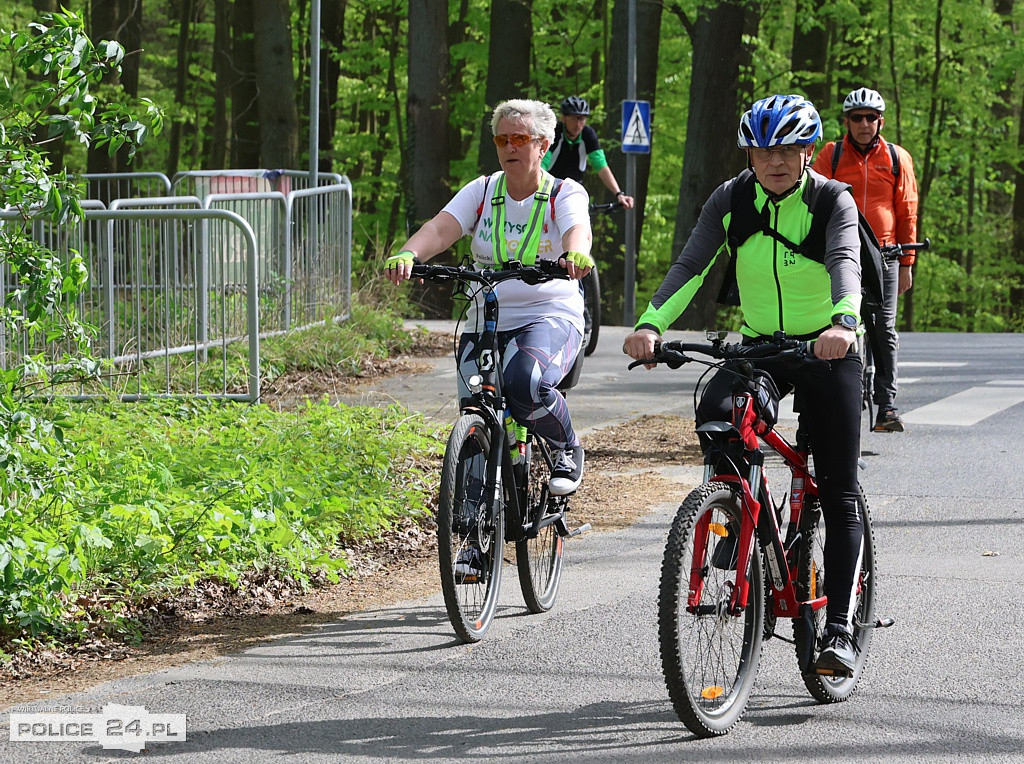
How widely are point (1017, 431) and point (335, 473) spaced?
5.61 meters

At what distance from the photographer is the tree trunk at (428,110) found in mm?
23938

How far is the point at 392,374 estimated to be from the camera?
43.6 feet

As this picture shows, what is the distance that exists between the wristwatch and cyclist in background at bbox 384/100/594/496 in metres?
1.64

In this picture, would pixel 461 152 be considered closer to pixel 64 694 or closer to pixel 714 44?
pixel 714 44

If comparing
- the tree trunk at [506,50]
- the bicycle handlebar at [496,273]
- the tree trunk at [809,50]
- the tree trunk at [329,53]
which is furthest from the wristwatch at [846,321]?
the tree trunk at [329,53]

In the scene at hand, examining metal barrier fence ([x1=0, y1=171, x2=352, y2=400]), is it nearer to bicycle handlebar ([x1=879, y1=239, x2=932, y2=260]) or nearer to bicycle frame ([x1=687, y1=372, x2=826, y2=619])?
bicycle handlebar ([x1=879, y1=239, x2=932, y2=260])

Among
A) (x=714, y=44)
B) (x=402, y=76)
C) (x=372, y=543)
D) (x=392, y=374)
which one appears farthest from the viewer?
(x=402, y=76)

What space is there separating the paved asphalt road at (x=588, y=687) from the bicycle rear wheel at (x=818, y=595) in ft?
0.22

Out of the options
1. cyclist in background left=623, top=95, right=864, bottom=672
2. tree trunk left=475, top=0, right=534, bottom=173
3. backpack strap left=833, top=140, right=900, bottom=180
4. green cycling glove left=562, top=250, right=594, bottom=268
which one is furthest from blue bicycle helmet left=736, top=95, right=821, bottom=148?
tree trunk left=475, top=0, right=534, bottom=173

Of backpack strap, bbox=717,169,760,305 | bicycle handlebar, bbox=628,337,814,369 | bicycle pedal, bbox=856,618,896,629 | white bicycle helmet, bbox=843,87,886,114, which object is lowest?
bicycle pedal, bbox=856,618,896,629

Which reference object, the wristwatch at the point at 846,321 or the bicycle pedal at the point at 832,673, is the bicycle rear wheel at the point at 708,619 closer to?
the bicycle pedal at the point at 832,673

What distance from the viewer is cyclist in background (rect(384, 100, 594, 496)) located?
19.8 feet

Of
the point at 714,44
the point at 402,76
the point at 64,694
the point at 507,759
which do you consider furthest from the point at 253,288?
the point at 402,76

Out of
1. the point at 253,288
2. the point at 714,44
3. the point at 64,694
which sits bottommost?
the point at 64,694
